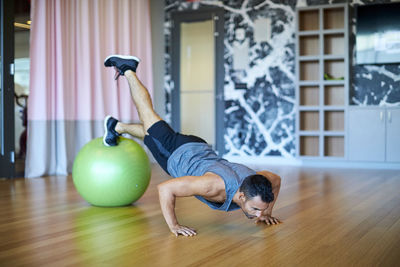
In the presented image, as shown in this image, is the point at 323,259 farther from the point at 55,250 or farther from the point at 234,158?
the point at 234,158

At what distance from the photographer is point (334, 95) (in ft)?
21.6

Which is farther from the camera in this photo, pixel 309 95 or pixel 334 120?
pixel 309 95

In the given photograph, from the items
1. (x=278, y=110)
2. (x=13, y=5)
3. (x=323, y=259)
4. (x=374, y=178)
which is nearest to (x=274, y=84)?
(x=278, y=110)

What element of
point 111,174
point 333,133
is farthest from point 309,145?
point 111,174

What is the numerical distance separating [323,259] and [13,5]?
4152 mm

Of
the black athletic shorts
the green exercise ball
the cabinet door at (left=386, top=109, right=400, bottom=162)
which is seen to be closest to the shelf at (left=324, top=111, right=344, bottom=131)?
the cabinet door at (left=386, top=109, right=400, bottom=162)

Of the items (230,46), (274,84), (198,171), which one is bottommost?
(198,171)

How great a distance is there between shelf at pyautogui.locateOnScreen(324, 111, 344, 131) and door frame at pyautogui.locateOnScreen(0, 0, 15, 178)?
13.2 ft

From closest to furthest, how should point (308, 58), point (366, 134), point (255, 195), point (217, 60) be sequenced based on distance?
point (255, 195)
point (366, 134)
point (308, 58)
point (217, 60)

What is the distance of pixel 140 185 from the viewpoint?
11.0 feet

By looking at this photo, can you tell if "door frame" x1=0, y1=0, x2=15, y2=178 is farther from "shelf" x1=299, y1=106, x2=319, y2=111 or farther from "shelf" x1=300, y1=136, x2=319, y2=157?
"shelf" x1=300, y1=136, x2=319, y2=157

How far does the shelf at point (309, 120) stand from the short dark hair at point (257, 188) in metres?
4.40

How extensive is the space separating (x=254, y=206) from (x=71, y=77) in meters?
3.66

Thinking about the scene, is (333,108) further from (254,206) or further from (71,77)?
(254,206)
